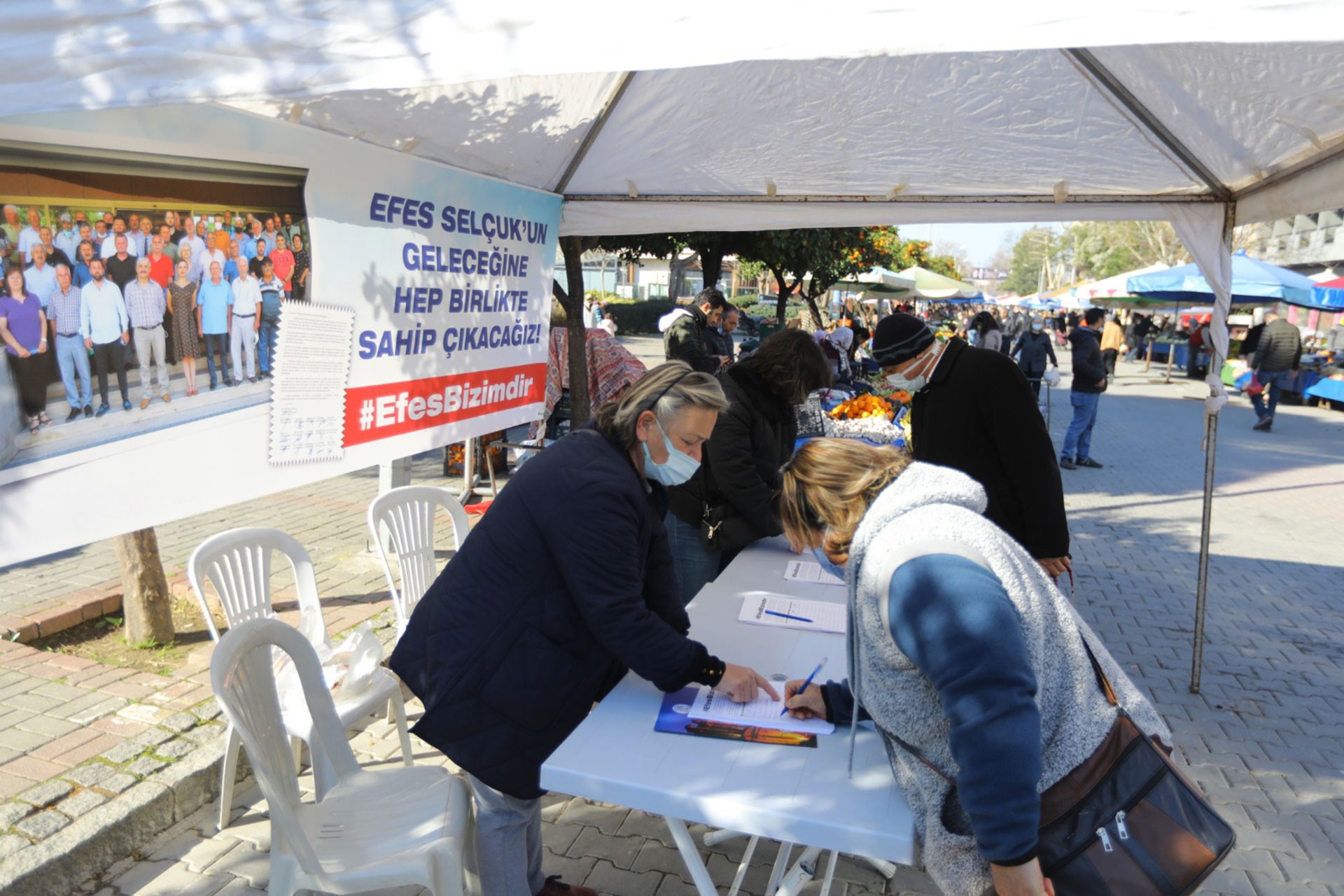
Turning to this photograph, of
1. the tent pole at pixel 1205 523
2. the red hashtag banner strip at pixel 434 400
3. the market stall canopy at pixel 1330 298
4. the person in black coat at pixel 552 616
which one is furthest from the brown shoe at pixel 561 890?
the market stall canopy at pixel 1330 298

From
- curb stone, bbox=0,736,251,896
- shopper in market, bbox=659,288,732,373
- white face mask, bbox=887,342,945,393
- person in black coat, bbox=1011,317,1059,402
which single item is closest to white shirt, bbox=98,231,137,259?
curb stone, bbox=0,736,251,896

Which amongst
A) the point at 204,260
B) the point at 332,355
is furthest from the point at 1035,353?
the point at 204,260

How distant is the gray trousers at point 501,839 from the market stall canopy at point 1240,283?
13.9 meters

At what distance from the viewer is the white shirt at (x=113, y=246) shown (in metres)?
2.18

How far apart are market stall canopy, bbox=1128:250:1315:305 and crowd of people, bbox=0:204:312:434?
45.7 feet

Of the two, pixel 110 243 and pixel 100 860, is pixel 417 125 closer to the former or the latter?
pixel 110 243

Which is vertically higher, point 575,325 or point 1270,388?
point 575,325

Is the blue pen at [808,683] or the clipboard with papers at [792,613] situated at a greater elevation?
the blue pen at [808,683]

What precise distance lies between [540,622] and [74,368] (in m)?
1.31

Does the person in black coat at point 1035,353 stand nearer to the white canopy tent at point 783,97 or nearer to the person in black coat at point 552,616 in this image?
the white canopy tent at point 783,97

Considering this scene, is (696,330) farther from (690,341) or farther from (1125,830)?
(1125,830)

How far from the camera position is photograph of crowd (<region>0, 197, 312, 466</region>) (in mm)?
2010

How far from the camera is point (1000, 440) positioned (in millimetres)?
3244

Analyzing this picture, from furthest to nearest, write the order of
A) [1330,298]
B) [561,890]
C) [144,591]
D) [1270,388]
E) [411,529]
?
[1330,298], [1270,388], [144,591], [411,529], [561,890]
